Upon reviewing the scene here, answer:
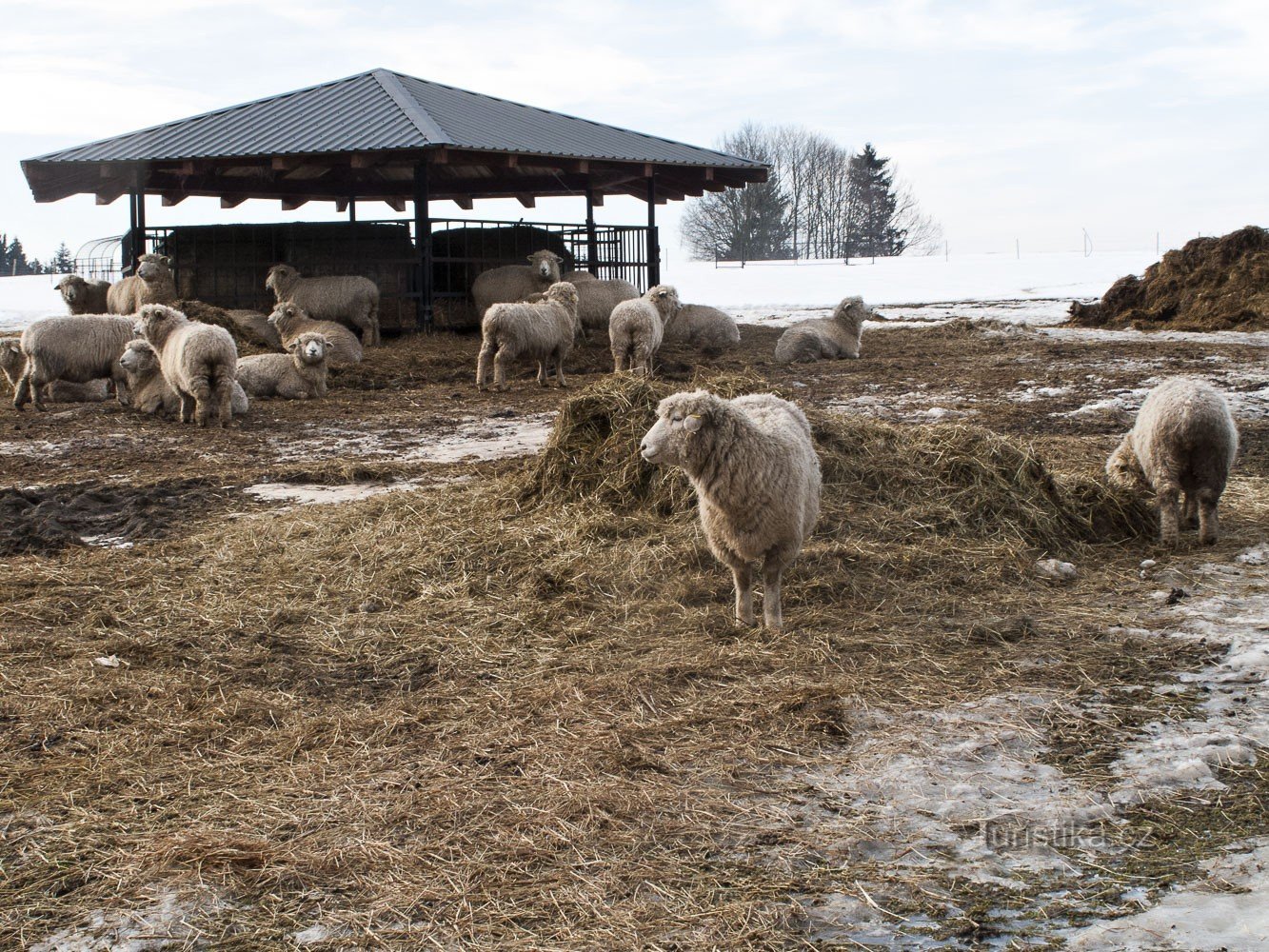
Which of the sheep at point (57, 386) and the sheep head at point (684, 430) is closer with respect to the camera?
the sheep head at point (684, 430)

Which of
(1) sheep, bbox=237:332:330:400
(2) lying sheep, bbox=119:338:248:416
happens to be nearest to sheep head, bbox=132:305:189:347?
(2) lying sheep, bbox=119:338:248:416

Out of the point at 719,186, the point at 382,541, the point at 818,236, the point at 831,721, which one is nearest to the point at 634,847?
the point at 831,721

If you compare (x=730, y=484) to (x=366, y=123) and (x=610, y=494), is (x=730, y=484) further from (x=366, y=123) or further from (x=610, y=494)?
(x=366, y=123)

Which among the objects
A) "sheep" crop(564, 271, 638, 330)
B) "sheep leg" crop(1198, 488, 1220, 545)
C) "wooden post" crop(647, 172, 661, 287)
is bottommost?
"sheep leg" crop(1198, 488, 1220, 545)

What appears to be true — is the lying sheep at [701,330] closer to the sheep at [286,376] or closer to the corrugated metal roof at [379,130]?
the corrugated metal roof at [379,130]

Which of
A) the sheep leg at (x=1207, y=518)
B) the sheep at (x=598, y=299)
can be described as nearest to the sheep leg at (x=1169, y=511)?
the sheep leg at (x=1207, y=518)

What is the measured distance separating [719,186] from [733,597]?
802 inches

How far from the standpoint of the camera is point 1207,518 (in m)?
7.23

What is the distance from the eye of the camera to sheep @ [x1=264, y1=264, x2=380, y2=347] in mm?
18953

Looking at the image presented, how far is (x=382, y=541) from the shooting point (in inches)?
284

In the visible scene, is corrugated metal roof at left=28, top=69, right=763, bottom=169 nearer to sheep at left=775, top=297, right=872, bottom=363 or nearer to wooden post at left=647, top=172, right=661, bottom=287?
wooden post at left=647, top=172, right=661, bottom=287

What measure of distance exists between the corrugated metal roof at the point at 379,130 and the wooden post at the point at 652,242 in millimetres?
794

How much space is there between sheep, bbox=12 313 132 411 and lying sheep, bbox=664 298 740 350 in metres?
8.77

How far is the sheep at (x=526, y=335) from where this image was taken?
1463 cm
